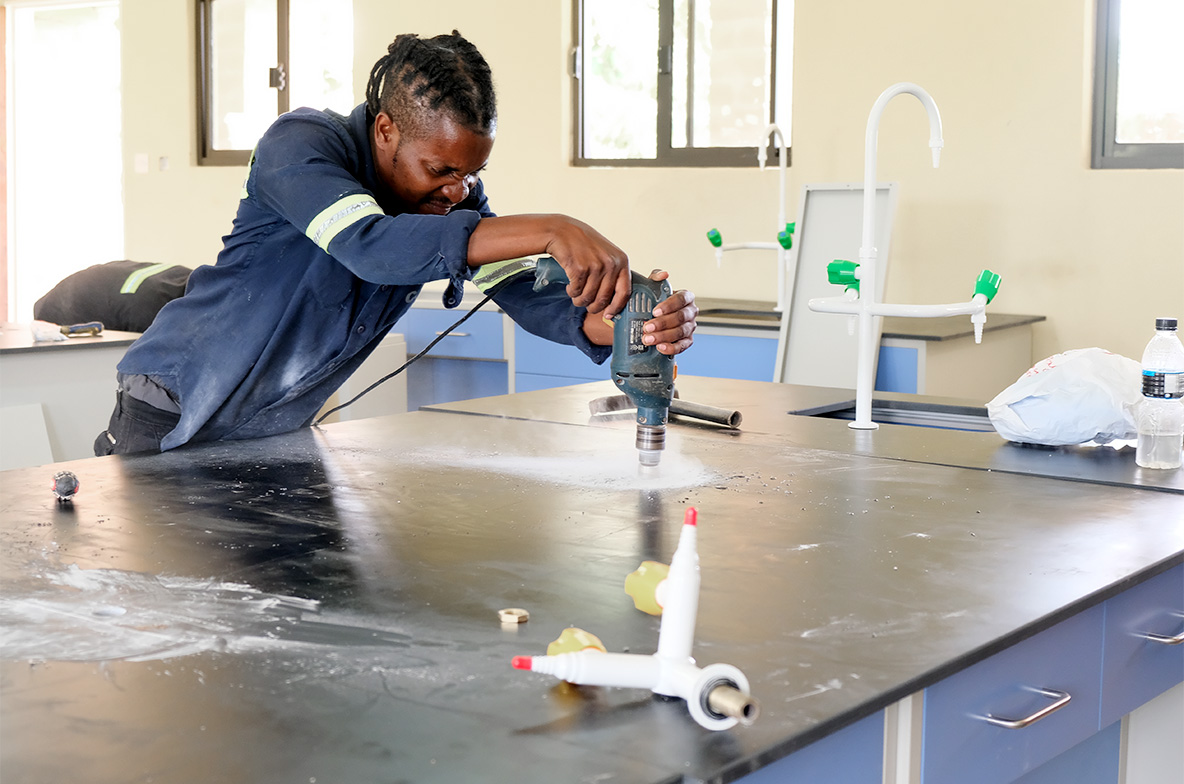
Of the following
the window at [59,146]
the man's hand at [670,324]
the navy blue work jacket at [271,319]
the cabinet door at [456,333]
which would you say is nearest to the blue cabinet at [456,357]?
the cabinet door at [456,333]

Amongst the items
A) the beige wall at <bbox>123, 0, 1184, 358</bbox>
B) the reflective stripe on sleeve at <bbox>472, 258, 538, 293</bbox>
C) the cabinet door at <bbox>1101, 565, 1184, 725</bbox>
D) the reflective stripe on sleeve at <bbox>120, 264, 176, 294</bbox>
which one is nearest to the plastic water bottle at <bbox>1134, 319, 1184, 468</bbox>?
the cabinet door at <bbox>1101, 565, 1184, 725</bbox>

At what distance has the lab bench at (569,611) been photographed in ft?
2.65

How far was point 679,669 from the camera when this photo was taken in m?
0.86

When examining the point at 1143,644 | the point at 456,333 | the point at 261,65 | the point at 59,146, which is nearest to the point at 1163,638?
the point at 1143,644

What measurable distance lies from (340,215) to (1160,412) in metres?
1.25

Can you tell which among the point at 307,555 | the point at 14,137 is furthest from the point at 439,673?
the point at 14,137

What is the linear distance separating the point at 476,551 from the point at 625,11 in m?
4.04

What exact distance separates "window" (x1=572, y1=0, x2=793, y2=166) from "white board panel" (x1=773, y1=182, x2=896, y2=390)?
45 centimetres

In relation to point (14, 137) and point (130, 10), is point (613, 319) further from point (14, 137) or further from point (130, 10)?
point (14, 137)

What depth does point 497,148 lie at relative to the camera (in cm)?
523

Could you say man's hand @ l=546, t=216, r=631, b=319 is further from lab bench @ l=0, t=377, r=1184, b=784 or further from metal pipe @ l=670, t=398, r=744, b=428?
metal pipe @ l=670, t=398, r=744, b=428

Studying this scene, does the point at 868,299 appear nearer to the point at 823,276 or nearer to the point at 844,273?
the point at 844,273

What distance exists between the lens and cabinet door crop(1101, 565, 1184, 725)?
1261mm

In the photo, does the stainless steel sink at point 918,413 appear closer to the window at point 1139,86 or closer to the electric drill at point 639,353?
the electric drill at point 639,353
